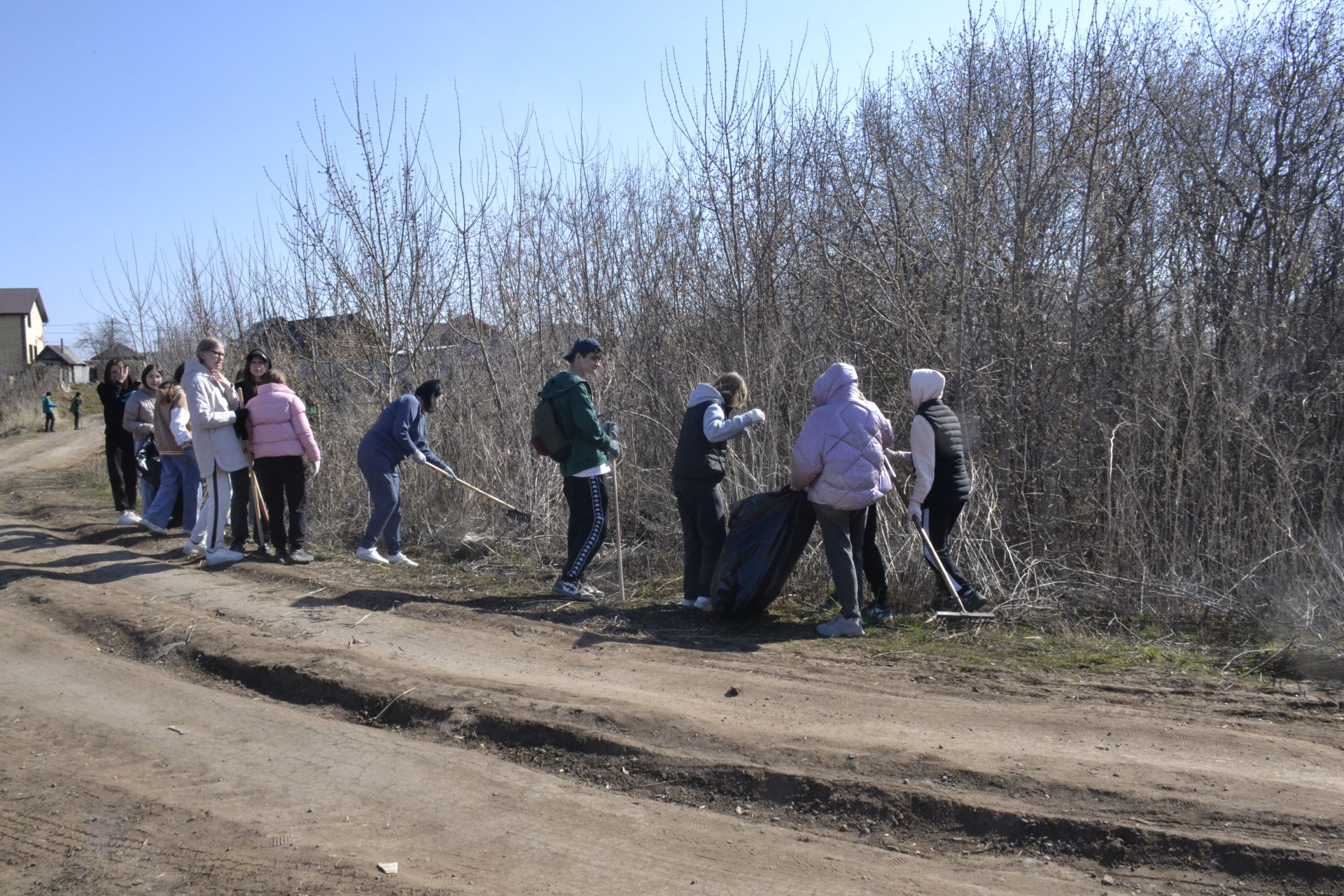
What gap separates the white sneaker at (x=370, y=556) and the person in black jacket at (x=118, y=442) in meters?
4.10

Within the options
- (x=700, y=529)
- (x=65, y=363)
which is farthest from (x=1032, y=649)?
(x=65, y=363)

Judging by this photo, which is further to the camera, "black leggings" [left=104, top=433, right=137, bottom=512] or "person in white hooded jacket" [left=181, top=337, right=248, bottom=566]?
"black leggings" [left=104, top=433, right=137, bottom=512]

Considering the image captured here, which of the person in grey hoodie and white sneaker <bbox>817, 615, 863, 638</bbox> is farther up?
the person in grey hoodie

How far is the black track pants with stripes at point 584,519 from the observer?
718cm

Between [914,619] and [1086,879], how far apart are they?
10.9ft

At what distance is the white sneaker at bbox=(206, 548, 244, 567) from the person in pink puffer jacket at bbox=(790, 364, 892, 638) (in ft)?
17.3

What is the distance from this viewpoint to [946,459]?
6562mm

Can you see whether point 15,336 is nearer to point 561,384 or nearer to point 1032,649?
point 561,384

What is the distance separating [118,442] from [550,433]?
23.4 feet

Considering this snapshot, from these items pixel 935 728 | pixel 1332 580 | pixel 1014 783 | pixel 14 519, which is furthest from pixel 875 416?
pixel 14 519

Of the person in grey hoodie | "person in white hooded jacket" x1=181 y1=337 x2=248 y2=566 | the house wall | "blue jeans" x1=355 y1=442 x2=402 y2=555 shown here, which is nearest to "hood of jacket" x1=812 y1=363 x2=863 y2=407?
the person in grey hoodie

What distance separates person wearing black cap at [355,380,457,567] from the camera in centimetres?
847

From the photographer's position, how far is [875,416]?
6.12 metres

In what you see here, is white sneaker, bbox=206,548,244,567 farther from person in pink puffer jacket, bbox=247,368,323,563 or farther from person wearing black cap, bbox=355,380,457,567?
person wearing black cap, bbox=355,380,457,567
